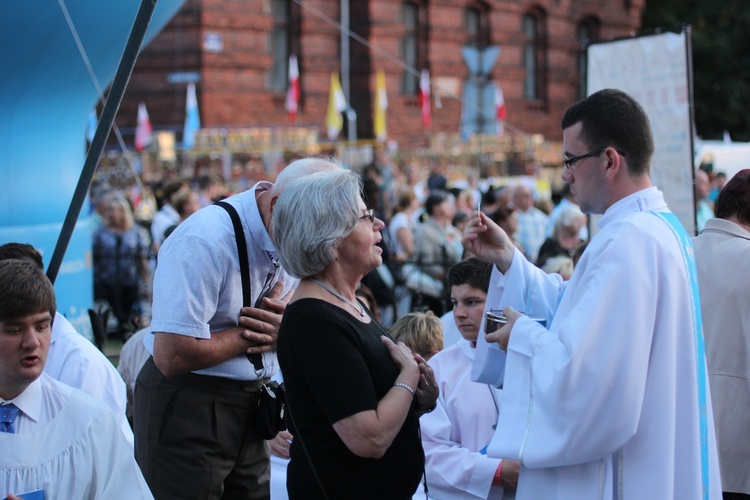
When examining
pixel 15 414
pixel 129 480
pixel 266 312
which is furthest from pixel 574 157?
pixel 15 414

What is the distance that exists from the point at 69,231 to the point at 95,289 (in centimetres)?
710

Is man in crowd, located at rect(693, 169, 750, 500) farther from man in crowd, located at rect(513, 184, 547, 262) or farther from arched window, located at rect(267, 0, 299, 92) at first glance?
arched window, located at rect(267, 0, 299, 92)

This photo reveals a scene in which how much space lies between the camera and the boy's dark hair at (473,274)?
14.7 ft

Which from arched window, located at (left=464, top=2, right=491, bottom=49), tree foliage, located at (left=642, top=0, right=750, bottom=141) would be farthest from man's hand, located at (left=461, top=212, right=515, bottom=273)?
tree foliage, located at (left=642, top=0, right=750, bottom=141)

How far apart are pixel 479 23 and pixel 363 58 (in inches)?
234

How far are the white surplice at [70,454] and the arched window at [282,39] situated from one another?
77.4ft

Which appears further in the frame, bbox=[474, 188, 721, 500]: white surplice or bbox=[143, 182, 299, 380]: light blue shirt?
bbox=[143, 182, 299, 380]: light blue shirt

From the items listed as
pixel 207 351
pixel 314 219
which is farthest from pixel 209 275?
pixel 314 219

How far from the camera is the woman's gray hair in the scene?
297cm

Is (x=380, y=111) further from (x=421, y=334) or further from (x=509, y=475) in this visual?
(x=509, y=475)

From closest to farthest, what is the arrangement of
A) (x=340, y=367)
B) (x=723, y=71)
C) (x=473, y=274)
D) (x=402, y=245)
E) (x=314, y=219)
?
(x=340, y=367), (x=314, y=219), (x=473, y=274), (x=402, y=245), (x=723, y=71)

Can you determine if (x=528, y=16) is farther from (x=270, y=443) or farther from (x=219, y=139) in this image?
(x=270, y=443)

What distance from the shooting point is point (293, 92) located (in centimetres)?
2422

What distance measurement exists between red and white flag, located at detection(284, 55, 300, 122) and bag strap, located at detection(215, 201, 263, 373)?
2078 cm
